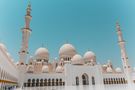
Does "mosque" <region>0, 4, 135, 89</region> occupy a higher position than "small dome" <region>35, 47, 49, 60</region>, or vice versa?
"small dome" <region>35, 47, 49, 60</region>

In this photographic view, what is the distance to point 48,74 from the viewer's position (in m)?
21.1

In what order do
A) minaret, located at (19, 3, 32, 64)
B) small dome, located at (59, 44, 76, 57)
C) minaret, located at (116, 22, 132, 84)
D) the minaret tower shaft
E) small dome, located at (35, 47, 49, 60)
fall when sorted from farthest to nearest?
small dome, located at (35, 47, 49, 60) → small dome, located at (59, 44, 76, 57) → the minaret tower shaft → minaret, located at (116, 22, 132, 84) → minaret, located at (19, 3, 32, 64)

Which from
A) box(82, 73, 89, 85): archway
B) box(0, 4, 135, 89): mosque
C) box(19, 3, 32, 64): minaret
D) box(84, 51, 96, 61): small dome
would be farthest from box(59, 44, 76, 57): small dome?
box(19, 3, 32, 64): minaret

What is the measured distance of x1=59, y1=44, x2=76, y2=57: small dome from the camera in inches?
1039

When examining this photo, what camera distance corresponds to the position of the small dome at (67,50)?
86.6 feet

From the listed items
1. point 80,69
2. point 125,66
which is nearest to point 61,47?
point 80,69

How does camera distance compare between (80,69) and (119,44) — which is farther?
(119,44)

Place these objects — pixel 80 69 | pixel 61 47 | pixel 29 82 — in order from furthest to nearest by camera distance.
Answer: pixel 61 47
pixel 80 69
pixel 29 82

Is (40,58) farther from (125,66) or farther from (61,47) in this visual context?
(125,66)

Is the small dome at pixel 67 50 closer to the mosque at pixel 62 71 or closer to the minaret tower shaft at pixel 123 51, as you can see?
the mosque at pixel 62 71

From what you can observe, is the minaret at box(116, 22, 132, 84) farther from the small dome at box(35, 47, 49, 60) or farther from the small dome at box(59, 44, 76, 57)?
the small dome at box(35, 47, 49, 60)

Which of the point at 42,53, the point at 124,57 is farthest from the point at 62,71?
the point at 124,57

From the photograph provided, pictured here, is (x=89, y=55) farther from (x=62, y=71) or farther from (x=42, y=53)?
(x=42, y=53)

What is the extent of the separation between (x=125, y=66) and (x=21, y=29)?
18.0m
